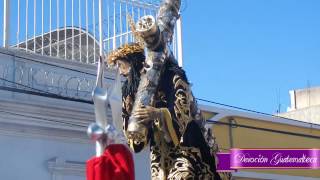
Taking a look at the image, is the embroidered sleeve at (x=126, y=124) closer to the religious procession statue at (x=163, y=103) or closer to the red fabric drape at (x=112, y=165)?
the religious procession statue at (x=163, y=103)

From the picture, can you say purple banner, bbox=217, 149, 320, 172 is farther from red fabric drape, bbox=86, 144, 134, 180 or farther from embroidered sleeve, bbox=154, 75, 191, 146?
red fabric drape, bbox=86, 144, 134, 180

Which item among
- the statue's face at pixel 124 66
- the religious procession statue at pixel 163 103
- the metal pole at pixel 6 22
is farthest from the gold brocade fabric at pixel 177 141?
the metal pole at pixel 6 22

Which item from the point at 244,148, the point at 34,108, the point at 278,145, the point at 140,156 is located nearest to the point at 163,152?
the point at 34,108

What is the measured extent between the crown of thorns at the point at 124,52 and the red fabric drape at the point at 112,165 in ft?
3.14

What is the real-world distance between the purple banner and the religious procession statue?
6052 mm

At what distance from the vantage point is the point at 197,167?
13.0 feet

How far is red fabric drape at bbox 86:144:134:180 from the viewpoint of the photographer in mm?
3012

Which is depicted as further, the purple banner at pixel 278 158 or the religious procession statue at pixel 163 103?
the purple banner at pixel 278 158

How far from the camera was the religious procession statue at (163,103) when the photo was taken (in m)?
3.85

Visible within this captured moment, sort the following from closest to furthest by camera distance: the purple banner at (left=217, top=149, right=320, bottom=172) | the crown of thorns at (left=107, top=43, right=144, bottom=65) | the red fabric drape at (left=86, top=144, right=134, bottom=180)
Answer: the red fabric drape at (left=86, top=144, right=134, bottom=180) < the crown of thorns at (left=107, top=43, right=144, bottom=65) < the purple banner at (left=217, top=149, right=320, bottom=172)

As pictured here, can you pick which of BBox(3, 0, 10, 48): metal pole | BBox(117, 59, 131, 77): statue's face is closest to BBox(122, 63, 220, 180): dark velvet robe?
BBox(117, 59, 131, 77): statue's face

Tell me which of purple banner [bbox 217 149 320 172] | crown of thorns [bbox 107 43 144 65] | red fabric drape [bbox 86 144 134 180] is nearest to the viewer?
red fabric drape [bbox 86 144 134 180]

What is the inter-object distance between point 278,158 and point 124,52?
727 cm

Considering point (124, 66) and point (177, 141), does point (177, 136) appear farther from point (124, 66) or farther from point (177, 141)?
point (124, 66)
